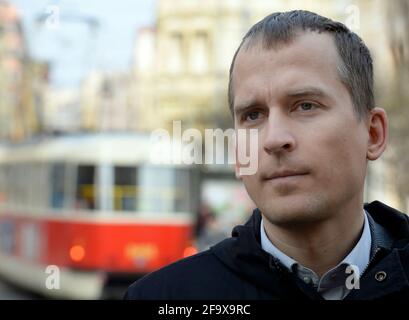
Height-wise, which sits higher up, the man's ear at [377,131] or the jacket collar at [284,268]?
the man's ear at [377,131]

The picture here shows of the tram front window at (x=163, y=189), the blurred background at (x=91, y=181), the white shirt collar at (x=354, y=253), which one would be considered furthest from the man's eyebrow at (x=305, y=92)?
the tram front window at (x=163, y=189)

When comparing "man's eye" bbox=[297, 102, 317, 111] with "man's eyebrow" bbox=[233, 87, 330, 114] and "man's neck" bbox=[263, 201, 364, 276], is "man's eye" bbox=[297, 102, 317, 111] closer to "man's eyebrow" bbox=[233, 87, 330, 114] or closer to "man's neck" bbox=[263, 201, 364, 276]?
"man's eyebrow" bbox=[233, 87, 330, 114]

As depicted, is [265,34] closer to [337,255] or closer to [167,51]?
[337,255]

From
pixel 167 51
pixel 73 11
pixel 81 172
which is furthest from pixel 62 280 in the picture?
pixel 167 51

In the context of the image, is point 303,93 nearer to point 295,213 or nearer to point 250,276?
point 295,213

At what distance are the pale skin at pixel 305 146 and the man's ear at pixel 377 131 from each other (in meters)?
0.04

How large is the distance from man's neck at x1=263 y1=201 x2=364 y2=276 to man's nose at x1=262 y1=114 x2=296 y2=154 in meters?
0.17

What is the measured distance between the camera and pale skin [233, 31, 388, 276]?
5.17 feet

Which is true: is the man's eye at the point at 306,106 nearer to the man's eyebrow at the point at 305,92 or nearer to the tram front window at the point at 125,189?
the man's eyebrow at the point at 305,92

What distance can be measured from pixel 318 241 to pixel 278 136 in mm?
237

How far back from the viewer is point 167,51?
30.6m

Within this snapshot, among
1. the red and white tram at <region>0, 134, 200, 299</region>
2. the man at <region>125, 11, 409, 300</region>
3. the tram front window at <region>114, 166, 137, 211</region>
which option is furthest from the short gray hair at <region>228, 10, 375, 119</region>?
the tram front window at <region>114, 166, 137, 211</region>

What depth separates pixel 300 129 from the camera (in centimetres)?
160

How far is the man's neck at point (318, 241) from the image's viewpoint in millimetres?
1644
